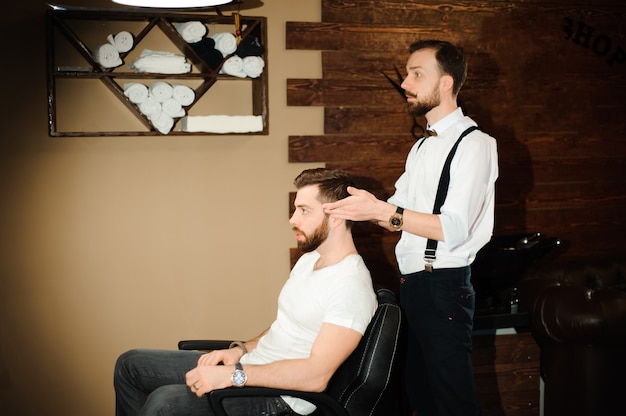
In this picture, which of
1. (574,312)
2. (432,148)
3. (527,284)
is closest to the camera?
(432,148)

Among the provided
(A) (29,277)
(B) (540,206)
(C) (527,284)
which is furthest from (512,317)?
(A) (29,277)

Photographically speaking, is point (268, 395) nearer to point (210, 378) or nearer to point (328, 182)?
point (210, 378)

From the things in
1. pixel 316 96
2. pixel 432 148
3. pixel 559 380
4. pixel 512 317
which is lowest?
pixel 559 380

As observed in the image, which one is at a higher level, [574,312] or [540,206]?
[540,206]

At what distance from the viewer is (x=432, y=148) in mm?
2533

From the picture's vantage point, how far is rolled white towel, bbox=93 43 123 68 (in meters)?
3.31

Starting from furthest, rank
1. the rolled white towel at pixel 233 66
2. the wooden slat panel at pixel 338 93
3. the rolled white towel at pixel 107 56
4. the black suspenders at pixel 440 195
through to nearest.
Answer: the wooden slat panel at pixel 338 93
the rolled white towel at pixel 233 66
the rolled white towel at pixel 107 56
the black suspenders at pixel 440 195

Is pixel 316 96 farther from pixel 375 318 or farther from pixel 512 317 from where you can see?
pixel 375 318

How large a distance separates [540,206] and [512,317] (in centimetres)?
82

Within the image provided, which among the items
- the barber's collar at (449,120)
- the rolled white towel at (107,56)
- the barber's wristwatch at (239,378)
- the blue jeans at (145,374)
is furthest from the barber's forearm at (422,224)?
the rolled white towel at (107,56)

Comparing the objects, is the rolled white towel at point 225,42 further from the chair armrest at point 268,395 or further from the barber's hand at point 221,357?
the chair armrest at point 268,395

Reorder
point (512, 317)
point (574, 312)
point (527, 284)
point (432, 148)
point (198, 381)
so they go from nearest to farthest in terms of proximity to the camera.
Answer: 1. point (198, 381)
2. point (432, 148)
3. point (574, 312)
4. point (512, 317)
5. point (527, 284)

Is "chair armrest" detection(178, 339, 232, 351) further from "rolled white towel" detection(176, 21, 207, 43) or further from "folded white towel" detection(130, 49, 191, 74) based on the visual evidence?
"rolled white towel" detection(176, 21, 207, 43)

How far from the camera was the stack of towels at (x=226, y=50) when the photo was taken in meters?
3.37
